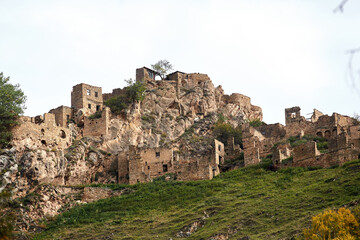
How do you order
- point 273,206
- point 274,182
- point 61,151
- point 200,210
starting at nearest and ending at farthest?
point 273,206 → point 200,210 → point 274,182 → point 61,151

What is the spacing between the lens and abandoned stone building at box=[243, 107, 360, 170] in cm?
5668

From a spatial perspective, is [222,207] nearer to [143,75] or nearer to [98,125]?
[98,125]

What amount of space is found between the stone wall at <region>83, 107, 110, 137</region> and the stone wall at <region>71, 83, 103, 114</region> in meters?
2.78

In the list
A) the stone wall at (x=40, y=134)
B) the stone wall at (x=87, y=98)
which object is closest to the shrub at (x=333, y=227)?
the stone wall at (x=40, y=134)

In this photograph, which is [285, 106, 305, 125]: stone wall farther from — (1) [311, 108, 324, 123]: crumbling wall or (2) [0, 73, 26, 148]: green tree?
(2) [0, 73, 26, 148]: green tree

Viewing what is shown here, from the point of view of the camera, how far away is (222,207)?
51438 millimetres

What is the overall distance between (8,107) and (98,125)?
10.5 metres

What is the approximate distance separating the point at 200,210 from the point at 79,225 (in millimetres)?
10057

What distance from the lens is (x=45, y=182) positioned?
60938 millimetres

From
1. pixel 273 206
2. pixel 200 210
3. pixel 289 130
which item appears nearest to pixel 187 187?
pixel 200 210

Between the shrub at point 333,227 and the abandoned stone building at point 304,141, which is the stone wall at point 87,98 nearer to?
the abandoned stone building at point 304,141

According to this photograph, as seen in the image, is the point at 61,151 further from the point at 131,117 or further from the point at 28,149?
the point at 131,117

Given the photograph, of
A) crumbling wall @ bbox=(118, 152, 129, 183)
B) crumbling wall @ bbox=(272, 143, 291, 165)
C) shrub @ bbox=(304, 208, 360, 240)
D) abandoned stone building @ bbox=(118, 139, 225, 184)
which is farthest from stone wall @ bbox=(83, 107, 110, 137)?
shrub @ bbox=(304, 208, 360, 240)

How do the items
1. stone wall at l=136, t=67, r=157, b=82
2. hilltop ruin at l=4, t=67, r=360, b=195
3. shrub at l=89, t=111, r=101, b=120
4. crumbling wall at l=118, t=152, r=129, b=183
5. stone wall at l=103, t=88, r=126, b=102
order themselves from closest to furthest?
hilltop ruin at l=4, t=67, r=360, b=195, crumbling wall at l=118, t=152, r=129, b=183, shrub at l=89, t=111, r=101, b=120, stone wall at l=103, t=88, r=126, b=102, stone wall at l=136, t=67, r=157, b=82
